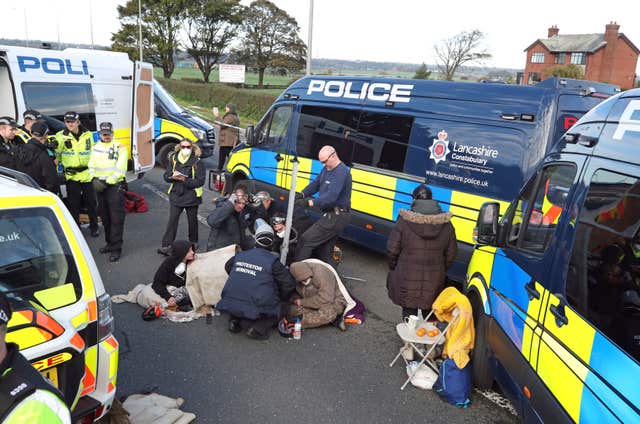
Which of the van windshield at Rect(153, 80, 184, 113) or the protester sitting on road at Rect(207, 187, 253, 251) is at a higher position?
the van windshield at Rect(153, 80, 184, 113)

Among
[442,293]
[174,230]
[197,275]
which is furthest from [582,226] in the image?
[174,230]

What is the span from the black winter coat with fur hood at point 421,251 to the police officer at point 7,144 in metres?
5.31

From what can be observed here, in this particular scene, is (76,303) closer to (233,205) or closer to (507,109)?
(233,205)

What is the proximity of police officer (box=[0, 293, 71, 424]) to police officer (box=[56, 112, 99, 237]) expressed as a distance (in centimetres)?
642

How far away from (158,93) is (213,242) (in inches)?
303

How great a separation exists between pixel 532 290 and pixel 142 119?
8717mm

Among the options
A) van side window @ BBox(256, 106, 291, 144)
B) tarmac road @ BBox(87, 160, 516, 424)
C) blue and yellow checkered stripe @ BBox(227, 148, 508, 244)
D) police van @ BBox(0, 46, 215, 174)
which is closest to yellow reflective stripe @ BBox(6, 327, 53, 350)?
tarmac road @ BBox(87, 160, 516, 424)

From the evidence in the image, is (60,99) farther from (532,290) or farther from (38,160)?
(532,290)

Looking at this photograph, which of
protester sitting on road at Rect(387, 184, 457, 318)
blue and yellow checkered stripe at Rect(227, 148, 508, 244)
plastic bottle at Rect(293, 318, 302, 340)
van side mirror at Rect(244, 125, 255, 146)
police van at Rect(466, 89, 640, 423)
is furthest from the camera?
van side mirror at Rect(244, 125, 255, 146)

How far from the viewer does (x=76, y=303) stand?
9.16 ft

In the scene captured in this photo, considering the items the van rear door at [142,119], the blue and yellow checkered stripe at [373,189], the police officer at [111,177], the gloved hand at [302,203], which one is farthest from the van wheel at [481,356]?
the van rear door at [142,119]

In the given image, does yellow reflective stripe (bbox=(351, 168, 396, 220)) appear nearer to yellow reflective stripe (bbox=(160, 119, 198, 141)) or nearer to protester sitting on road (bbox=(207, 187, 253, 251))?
protester sitting on road (bbox=(207, 187, 253, 251))

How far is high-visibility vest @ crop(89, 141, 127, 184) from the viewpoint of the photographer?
6.97 meters

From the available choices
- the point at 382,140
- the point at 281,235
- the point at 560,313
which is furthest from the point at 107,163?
the point at 560,313
